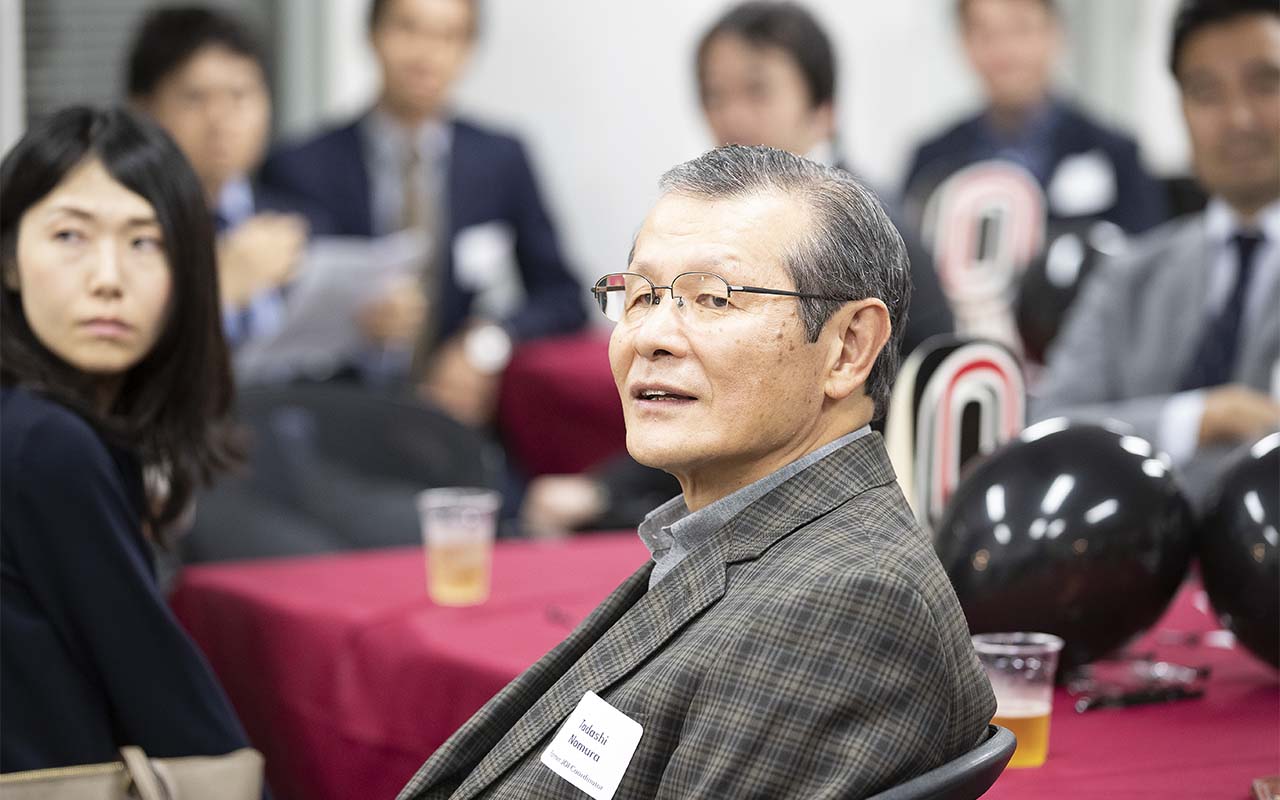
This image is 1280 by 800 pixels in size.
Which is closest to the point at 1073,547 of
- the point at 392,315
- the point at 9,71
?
the point at 9,71

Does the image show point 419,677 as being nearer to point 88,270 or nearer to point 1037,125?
point 88,270

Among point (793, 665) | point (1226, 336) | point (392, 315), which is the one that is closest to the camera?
point (793, 665)

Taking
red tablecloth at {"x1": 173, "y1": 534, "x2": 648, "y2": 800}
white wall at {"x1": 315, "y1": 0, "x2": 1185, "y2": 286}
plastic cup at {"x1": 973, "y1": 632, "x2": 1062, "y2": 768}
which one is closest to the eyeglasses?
plastic cup at {"x1": 973, "y1": 632, "x2": 1062, "y2": 768}

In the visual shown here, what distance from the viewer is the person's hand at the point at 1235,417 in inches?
106

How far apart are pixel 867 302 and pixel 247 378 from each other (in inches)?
104

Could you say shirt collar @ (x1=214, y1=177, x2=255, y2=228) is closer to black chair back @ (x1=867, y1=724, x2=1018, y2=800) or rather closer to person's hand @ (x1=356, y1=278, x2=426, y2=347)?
person's hand @ (x1=356, y1=278, x2=426, y2=347)

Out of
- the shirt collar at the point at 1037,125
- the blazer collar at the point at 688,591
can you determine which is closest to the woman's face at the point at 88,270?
the blazer collar at the point at 688,591

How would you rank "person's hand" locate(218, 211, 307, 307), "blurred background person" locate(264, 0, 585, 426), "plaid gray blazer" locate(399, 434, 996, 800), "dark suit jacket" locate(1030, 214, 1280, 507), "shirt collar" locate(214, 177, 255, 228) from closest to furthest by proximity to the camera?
"plaid gray blazer" locate(399, 434, 996, 800)
"dark suit jacket" locate(1030, 214, 1280, 507)
"person's hand" locate(218, 211, 307, 307)
"shirt collar" locate(214, 177, 255, 228)
"blurred background person" locate(264, 0, 585, 426)

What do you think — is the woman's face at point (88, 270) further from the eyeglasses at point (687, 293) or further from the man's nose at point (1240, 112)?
the man's nose at point (1240, 112)

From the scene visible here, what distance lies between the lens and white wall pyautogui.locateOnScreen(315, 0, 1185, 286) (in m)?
5.85

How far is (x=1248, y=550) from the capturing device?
182 cm

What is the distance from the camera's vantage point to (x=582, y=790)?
128 cm

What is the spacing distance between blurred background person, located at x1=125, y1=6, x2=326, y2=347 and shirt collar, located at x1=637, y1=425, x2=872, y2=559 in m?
2.53

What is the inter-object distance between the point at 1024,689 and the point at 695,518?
1.38 ft
